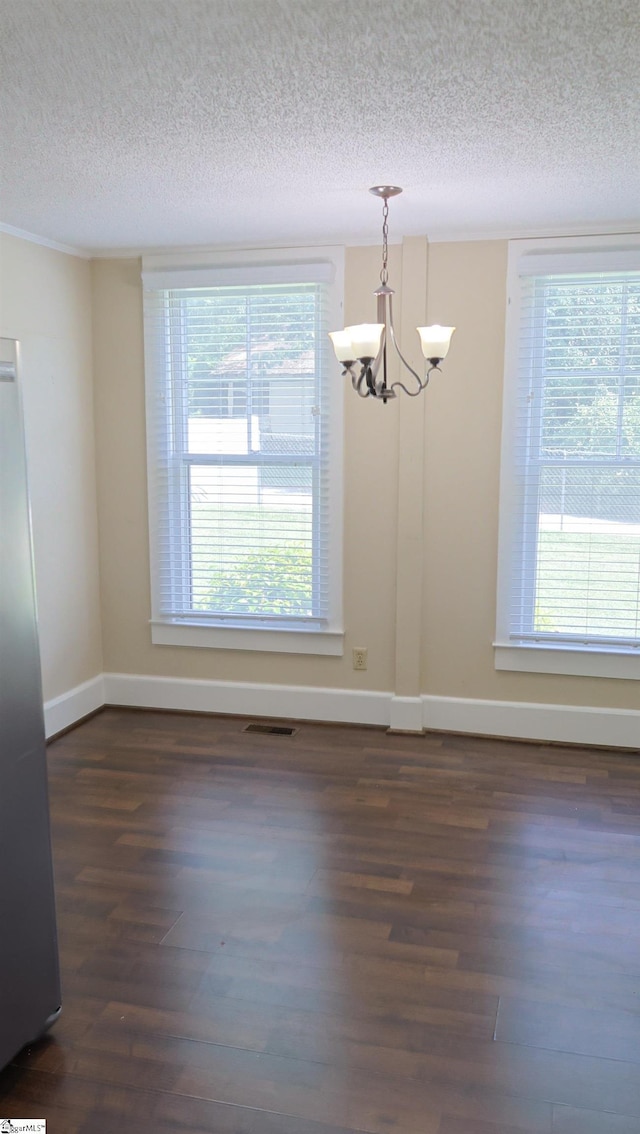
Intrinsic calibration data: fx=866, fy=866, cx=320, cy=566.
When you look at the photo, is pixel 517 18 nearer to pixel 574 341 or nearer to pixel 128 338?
pixel 574 341

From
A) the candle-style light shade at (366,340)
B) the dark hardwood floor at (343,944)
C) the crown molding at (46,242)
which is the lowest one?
the dark hardwood floor at (343,944)

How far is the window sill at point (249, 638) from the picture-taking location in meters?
4.56

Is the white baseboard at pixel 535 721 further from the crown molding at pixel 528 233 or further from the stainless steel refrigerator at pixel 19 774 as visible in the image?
the stainless steel refrigerator at pixel 19 774

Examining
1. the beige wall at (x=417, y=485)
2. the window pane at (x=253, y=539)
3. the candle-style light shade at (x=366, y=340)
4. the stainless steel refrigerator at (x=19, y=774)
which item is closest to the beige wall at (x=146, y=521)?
the beige wall at (x=417, y=485)

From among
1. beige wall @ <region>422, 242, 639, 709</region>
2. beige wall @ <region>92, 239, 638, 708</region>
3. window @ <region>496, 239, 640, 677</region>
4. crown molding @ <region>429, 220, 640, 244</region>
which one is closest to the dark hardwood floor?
beige wall @ <region>422, 242, 639, 709</region>

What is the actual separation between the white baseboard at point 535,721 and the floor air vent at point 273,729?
707 millimetres

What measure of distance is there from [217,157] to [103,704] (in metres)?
3.08

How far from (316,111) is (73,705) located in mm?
3214

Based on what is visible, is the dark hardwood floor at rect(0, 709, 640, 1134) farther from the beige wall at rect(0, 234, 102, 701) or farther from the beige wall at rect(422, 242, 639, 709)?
the beige wall at rect(0, 234, 102, 701)

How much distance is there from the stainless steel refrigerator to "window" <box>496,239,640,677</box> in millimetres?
2688

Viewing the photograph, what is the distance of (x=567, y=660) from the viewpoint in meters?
4.25

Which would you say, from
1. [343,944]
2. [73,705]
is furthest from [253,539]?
[343,944]

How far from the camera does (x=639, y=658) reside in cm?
416

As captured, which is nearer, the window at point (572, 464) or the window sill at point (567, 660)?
the window at point (572, 464)
